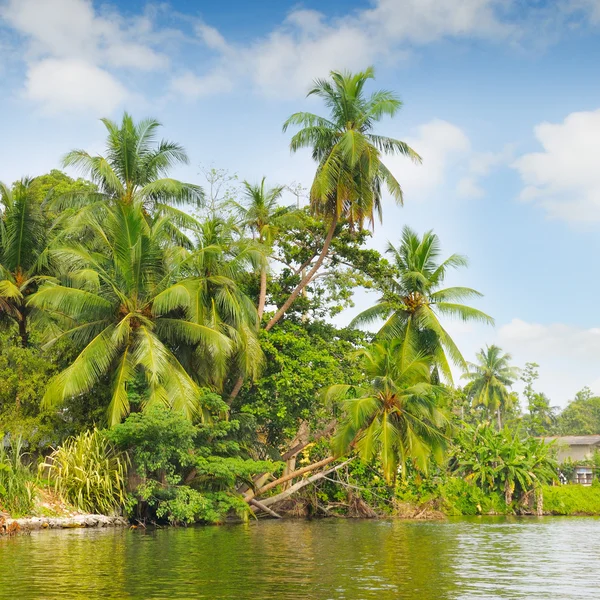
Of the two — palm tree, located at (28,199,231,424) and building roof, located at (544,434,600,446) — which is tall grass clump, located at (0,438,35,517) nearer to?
palm tree, located at (28,199,231,424)

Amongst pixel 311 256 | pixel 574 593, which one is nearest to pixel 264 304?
pixel 311 256

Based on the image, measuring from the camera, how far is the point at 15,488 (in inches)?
714

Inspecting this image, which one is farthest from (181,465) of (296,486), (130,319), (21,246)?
(21,246)

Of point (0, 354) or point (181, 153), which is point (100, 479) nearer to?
point (0, 354)

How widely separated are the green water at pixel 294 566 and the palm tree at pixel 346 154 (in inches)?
499

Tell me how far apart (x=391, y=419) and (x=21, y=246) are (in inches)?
573

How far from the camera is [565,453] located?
62.7 m

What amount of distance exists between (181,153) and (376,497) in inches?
626

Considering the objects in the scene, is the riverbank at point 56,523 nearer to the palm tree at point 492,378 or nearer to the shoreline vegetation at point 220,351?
the shoreline vegetation at point 220,351

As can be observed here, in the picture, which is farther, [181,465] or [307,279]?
[307,279]

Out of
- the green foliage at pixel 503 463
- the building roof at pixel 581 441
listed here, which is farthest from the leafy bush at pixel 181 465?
the building roof at pixel 581 441

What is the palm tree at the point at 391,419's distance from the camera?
1029 inches

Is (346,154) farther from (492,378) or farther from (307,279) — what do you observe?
(492,378)

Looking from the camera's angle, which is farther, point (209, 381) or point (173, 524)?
point (209, 381)
